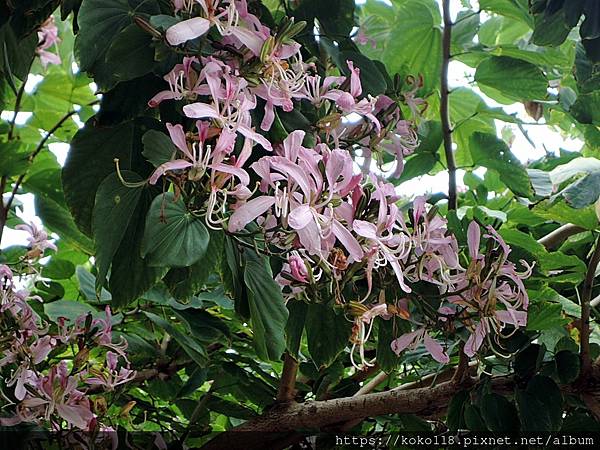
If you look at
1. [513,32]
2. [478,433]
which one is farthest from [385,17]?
[478,433]

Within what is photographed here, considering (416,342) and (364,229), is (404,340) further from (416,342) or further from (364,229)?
(364,229)

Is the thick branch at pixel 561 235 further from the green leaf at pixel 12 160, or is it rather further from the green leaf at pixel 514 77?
the green leaf at pixel 12 160

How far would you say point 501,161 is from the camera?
0.86 m

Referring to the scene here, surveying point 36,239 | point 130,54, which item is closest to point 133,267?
point 130,54

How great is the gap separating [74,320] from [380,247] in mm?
471

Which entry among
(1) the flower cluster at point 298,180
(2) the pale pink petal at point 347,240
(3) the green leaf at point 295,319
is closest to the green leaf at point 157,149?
(1) the flower cluster at point 298,180

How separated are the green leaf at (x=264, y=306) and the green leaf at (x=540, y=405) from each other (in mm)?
314

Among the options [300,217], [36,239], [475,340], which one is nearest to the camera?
[300,217]

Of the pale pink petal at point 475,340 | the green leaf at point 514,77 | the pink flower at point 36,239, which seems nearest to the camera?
the pale pink petal at point 475,340

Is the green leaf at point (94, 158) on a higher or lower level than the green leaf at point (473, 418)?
higher

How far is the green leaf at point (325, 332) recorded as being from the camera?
0.67 metres

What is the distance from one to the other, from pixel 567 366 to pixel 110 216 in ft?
1.66

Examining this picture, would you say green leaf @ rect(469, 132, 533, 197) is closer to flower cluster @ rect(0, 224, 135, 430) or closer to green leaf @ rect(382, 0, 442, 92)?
green leaf @ rect(382, 0, 442, 92)

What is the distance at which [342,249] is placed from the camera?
20.7 inches
